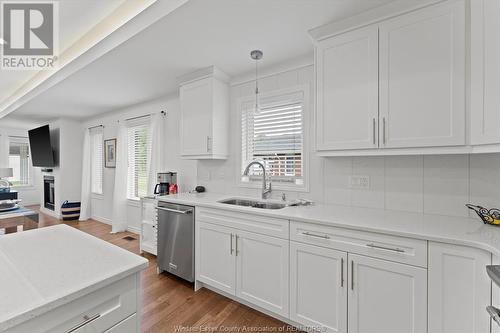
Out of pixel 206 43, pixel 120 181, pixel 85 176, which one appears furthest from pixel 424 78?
pixel 85 176

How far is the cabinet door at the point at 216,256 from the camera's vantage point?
2043 mm

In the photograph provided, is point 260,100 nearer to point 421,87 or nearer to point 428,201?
point 421,87

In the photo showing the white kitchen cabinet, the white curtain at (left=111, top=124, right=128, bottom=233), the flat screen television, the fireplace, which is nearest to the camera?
the white kitchen cabinet

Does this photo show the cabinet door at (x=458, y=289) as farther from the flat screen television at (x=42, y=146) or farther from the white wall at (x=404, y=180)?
the flat screen television at (x=42, y=146)

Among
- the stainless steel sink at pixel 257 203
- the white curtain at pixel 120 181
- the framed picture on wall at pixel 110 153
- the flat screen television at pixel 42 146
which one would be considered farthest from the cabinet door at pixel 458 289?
the flat screen television at pixel 42 146

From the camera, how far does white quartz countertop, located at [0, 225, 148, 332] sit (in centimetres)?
64

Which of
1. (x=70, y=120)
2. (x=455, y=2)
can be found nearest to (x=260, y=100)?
(x=455, y=2)

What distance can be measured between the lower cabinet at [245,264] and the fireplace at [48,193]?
5711 millimetres

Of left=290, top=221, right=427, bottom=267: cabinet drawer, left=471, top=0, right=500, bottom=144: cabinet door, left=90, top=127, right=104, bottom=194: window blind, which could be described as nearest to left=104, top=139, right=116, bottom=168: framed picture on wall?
left=90, top=127, right=104, bottom=194: window blind

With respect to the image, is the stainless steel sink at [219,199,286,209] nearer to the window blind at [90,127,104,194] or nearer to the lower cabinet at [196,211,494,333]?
the lower cabinet at [196,211,494,333]

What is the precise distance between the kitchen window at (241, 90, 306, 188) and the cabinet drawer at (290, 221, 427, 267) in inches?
30.7

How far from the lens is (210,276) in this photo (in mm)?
2188

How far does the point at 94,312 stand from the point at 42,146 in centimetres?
653

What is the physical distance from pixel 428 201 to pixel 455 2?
134 cm
